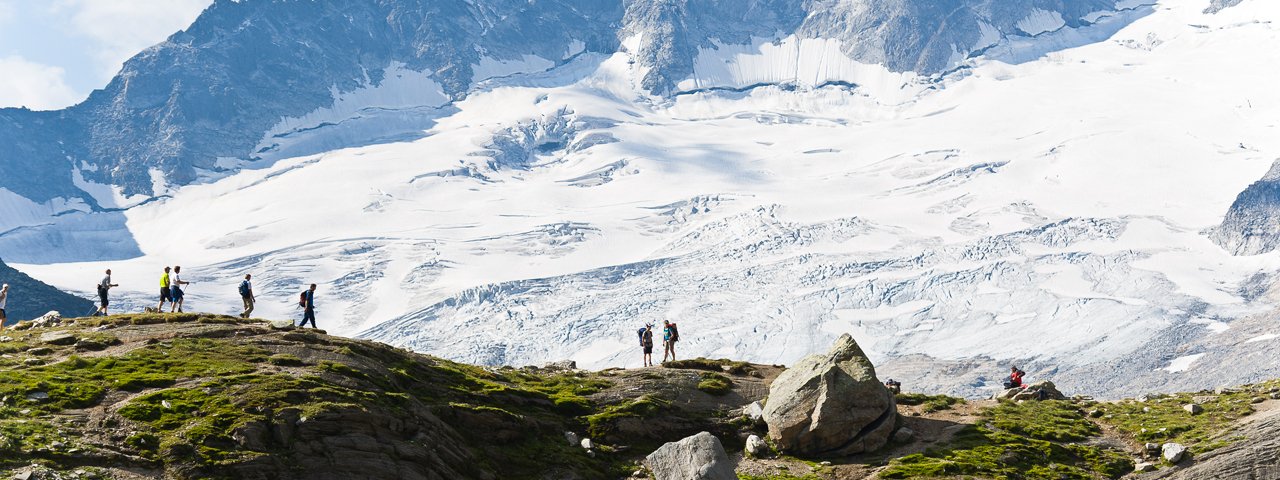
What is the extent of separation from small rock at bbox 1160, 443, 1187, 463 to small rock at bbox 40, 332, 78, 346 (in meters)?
35.3

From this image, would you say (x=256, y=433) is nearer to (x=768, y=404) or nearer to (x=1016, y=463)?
(x=768, y=404)

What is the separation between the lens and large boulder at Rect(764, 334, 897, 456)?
33.9 meters

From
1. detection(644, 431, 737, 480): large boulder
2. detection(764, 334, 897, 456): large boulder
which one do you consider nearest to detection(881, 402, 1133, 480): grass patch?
detection(764, 334, 897, 456): large boulder

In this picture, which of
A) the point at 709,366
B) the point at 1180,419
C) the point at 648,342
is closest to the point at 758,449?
the point at 709,366

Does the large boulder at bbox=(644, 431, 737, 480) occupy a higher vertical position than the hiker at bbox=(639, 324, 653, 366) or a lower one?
higher

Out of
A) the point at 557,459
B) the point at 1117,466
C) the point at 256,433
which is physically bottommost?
the point at 1117,466

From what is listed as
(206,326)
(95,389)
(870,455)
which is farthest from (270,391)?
(870,455)

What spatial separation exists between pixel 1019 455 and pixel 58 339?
31681 millimetres

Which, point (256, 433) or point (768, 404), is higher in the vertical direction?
point (256, 433)

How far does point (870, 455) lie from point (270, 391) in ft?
61.6

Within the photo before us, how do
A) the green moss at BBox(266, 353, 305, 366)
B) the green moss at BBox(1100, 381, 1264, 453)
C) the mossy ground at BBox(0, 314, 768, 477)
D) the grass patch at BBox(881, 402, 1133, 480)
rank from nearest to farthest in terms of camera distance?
the mossy ground at BBox(0, 314, 768, 477)
the grass patch at BBox(881, 402, 1133, 480)
the green moss at BBox(266, 353, 305, 366)
the green moss at BBox(1100, 381, 1264, 453)

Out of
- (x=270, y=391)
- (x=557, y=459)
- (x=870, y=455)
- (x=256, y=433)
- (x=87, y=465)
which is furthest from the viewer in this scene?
(x=870, y=455)

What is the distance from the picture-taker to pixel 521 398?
35531 millimetres

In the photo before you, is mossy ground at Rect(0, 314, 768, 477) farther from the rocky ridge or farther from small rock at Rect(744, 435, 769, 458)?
small rock at Rect(744, 435, 769, 458)
